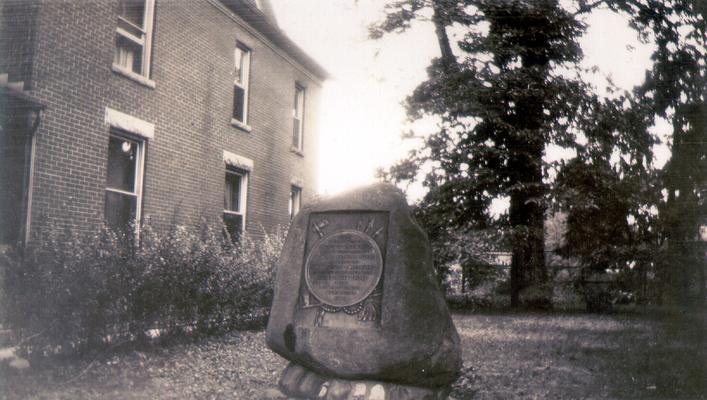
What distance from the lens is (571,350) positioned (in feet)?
25.6

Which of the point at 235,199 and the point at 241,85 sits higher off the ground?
the point at 241,85

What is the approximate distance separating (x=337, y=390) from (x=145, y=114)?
735cm

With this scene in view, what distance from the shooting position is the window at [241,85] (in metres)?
13.5

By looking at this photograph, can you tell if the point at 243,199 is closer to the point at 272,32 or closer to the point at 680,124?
the point at 272,32

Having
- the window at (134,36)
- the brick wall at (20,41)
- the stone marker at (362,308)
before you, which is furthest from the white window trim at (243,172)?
the stone marker at (362,308)

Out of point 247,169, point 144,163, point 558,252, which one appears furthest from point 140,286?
point 558,252

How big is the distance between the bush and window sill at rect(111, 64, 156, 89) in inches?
133

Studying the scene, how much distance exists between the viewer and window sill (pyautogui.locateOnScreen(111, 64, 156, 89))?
9.68m

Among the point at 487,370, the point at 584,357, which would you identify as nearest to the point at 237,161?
the point at 487,370

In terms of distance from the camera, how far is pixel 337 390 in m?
4.69

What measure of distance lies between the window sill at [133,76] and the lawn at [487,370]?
4.75 metres

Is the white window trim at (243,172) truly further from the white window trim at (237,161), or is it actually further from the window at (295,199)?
the window at (295,199)

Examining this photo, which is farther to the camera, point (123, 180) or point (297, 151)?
point (297, 151)

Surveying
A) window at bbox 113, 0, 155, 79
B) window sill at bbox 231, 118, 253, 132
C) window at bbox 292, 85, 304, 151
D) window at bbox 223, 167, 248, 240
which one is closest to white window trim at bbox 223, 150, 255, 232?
window at bbox 223, 167, 248, 240
